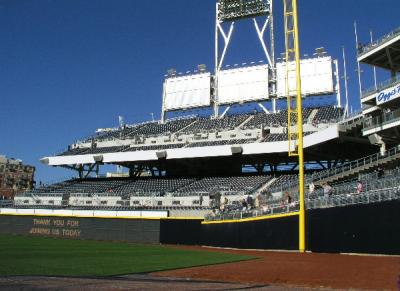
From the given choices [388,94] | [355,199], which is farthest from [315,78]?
[355,199]

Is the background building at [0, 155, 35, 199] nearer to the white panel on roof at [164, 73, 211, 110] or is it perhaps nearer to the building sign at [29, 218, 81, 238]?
the white panel on roof at [164, 73, 211, 110]

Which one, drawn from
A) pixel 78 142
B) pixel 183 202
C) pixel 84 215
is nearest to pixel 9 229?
pixel 84 215

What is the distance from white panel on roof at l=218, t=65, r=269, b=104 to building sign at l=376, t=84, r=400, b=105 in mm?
19848

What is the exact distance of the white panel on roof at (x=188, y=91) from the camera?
156ft

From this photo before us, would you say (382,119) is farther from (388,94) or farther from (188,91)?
(188,91)

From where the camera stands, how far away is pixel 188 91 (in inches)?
1919

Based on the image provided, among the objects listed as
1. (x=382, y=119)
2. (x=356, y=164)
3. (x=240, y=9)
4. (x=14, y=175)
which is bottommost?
(x=356, y=164)

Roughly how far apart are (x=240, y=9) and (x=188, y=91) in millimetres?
10048

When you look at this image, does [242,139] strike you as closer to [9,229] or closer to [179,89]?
[179,89]

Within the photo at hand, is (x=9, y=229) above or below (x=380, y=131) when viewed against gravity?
below

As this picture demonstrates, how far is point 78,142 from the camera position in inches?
1988

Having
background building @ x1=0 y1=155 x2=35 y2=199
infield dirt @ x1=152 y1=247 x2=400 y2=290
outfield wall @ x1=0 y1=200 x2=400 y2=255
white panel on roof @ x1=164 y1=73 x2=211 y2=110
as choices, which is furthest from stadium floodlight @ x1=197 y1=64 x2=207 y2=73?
background building @ x1=0 y1=155 x2=35 y2=199

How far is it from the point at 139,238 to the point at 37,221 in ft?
35.0

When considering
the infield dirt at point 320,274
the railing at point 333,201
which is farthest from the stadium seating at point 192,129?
the infield dirt at point 320,274
